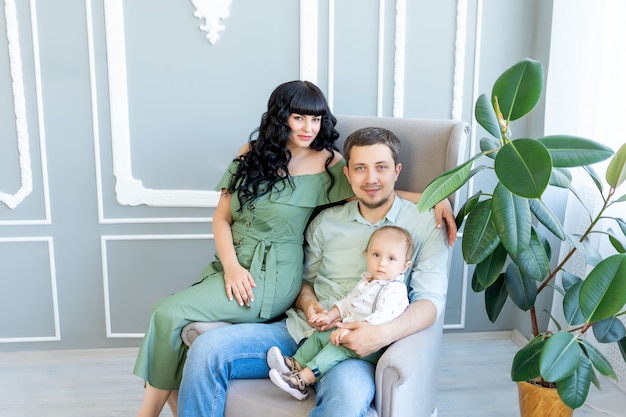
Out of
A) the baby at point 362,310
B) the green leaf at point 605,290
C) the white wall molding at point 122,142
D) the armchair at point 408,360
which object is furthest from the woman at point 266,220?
the white wall molding at point 122,142

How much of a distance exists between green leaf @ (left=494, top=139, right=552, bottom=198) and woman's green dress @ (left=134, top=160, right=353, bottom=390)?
66 cm

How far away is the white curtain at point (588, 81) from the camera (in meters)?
2.00

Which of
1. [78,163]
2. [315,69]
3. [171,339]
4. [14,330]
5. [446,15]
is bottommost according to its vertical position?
[14,330]

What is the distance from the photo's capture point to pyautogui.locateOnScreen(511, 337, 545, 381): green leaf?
1.67 m

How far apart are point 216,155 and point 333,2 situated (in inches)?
31.7

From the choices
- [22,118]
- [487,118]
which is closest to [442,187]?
[487,118]

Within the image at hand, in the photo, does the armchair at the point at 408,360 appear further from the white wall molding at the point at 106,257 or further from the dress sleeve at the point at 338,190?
the white wall molding at the point at 106,257

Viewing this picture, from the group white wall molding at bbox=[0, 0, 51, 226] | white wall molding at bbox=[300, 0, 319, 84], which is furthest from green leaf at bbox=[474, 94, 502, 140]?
white wall molding at bbox=[0, 0, 51, 226]

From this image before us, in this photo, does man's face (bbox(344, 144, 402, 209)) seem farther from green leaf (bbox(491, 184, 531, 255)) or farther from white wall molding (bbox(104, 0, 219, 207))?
white wall molding (bbox(104, 0, 219, 207))

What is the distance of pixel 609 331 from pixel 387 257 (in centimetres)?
68

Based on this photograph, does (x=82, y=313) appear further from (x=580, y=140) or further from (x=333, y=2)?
(x=580, y=140)

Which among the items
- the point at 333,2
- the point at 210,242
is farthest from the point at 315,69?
the point at 210,242

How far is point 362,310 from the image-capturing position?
5.32 feet

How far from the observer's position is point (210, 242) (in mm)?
2566
